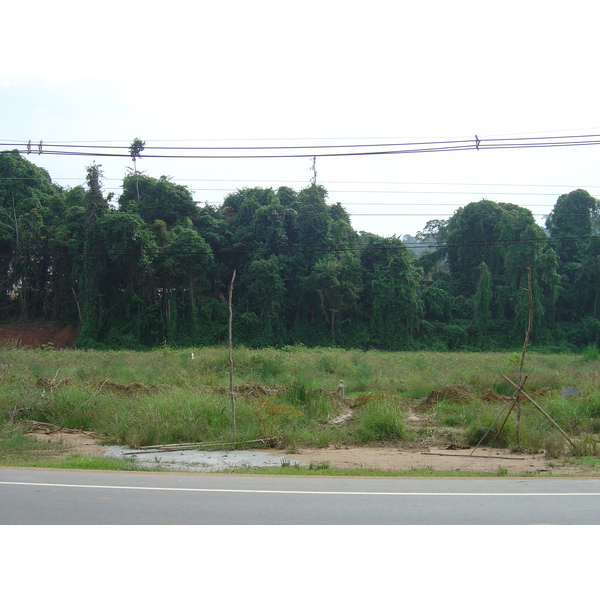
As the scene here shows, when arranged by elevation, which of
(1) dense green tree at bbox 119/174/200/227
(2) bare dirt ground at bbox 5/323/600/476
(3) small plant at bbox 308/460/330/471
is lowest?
(2) bare dirt ground at bbox 5/323/600/476

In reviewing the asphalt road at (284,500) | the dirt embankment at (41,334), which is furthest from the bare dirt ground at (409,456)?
the dirt embankment at (41,334)

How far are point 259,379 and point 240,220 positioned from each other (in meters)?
30.0

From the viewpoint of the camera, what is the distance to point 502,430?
12375 millimetres

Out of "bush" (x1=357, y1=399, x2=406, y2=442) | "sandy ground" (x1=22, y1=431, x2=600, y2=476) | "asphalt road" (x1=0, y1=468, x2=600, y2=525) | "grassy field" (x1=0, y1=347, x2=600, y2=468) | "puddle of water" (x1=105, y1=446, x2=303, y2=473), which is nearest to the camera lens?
"asphalt road" (x1=0, y1=468, x2=600, y2=525)

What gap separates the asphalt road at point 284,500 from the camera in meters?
6.09

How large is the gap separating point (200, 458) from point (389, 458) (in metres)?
3.92

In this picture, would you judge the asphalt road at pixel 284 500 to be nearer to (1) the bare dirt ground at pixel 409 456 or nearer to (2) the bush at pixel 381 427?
(1) the bare dirt ground at pixel 409 456

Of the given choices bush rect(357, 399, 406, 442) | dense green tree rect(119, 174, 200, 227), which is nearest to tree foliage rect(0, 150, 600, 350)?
dense green tree rect(119, 174, 200, 227)

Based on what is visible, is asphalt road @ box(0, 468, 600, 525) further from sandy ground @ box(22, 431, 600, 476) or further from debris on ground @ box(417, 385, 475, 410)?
debris on ground @ box(417, 385, 475, 410)

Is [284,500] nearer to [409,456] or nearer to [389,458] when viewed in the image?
[389,458]

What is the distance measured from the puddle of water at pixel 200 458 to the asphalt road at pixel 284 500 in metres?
1.21

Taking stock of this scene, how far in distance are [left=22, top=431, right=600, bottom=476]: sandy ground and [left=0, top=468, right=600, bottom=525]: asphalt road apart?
151cm

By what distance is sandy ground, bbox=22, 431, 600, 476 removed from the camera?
10188 millimetres

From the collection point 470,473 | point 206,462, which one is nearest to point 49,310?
point 206,462
